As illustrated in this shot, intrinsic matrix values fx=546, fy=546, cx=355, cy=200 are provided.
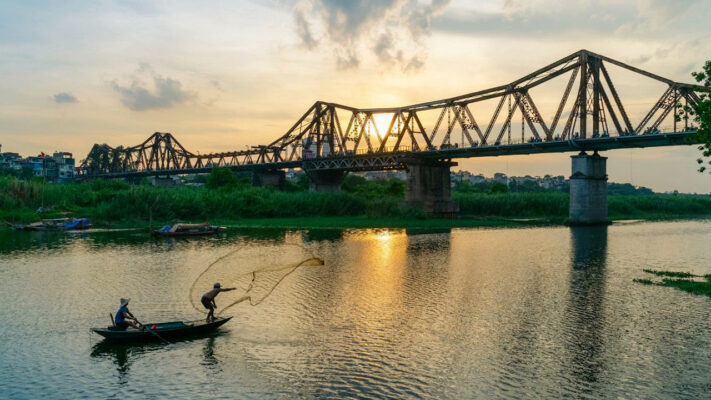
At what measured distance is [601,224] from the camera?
280ft

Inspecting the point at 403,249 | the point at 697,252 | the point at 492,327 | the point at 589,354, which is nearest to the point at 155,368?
the point at 492,327

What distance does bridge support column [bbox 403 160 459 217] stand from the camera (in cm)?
10125

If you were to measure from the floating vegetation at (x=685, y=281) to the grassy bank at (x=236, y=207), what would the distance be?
4401 cm

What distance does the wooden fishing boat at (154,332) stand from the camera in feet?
68.6

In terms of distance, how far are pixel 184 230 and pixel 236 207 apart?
26791mm

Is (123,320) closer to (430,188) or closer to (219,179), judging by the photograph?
(430,188)

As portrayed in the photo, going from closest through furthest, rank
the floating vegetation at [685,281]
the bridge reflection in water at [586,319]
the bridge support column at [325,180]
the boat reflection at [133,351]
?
the bridge reflection in water at [586,319]
the boat reflection at [133,351]
the floating vegetation at [685,281]
the bridge support column at [325,180]

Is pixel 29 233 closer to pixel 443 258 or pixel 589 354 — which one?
pixel 443 258

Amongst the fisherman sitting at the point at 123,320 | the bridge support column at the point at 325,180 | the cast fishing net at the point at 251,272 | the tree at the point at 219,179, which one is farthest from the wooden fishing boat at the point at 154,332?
the bridge support column at the point at 325,180

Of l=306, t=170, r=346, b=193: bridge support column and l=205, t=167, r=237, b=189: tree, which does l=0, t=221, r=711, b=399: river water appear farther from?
l=306, t=170, r=346, b=193: bridge support column

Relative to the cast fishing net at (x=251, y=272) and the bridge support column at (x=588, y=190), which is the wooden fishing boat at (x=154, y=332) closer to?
the cast fishing net at (x=251, y=272)

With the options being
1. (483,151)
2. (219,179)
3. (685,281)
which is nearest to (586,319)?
(685,281)

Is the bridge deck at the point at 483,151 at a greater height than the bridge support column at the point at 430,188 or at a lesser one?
greater

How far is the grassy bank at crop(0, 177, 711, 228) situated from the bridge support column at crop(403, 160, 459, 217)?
5907 millimetres
